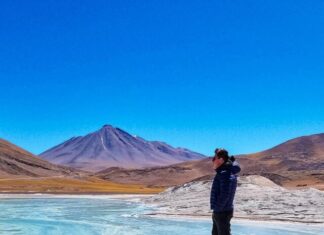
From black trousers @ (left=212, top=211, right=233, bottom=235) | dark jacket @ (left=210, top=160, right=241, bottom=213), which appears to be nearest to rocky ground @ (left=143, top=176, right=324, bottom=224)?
black trousers @ (left=212, top=211, right=233, bottom=235)

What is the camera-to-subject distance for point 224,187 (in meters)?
10.7

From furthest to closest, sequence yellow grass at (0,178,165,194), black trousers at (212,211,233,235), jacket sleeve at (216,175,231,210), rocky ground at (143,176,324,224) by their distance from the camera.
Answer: yellow grass at (0,178,165,194)
rocky ground at (143,176,324,224)
black trousers at (212,211,233,235)
jacket sleeve at (216,175,231,210)

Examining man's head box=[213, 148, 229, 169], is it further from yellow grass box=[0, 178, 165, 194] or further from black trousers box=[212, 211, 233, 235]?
yellow grass box=[0, 178, 165, 194]

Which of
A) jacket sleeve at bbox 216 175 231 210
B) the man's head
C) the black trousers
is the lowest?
the black trousers

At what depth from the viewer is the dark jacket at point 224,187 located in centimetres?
1074

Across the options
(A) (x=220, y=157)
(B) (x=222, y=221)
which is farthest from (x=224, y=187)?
(B) (x=222, y=221)

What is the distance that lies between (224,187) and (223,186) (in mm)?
30

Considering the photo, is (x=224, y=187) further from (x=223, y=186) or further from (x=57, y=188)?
(x=57, y=188)

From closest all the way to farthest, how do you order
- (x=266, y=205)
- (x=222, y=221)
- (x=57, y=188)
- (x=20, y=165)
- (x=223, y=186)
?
(x=223, y=186)
(x=222, y=221)
(x=266, y=205)
(x=57, y=188)
(x=20, y=165)

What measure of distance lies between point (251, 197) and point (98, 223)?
14.1 meters

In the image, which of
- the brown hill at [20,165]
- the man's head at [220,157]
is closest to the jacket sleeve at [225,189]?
the man's head at [220,157]

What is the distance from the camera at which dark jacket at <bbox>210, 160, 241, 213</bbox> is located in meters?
10.7

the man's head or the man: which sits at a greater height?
the man's head

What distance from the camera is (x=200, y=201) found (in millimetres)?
40312
